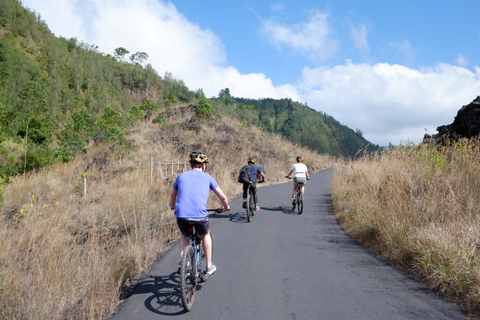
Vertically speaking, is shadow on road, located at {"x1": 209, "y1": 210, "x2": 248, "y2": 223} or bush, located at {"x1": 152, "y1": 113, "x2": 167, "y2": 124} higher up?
bush, located at {"x1": 152, "y1": 113, "x2": 167, "y2": 124}

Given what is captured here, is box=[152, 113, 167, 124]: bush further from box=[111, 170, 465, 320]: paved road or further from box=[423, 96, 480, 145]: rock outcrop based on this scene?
box=[423, 96, 480, 145]: rock outcrop

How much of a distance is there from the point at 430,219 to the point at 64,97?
101196 mm

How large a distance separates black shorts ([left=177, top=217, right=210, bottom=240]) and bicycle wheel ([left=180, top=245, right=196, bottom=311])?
10.0 inches

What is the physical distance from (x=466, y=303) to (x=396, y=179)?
4452mm

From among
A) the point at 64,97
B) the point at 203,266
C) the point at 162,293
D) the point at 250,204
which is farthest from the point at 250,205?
the point at 64,97

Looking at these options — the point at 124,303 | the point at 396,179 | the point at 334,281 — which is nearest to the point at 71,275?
the point at 124,303

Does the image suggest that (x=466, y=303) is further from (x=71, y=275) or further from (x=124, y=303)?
(x=71, y=275)

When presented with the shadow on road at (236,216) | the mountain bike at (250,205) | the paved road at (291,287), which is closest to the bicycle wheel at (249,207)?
the mountain bike at (250,205)

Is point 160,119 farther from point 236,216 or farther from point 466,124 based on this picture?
point 466,124

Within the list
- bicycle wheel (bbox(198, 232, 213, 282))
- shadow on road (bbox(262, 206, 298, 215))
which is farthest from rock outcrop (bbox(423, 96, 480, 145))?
bicycle wheel (bbox(198, 232, 213, 282))

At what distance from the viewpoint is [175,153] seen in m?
23.9

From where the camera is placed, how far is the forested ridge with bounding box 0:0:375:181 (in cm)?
2345

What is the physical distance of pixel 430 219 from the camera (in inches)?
227

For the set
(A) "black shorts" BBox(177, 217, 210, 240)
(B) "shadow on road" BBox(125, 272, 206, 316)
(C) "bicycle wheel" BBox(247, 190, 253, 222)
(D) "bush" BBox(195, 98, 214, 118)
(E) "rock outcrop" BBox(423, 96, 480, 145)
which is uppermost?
(D) "bush" BBox(195, 98, 214, 118)
